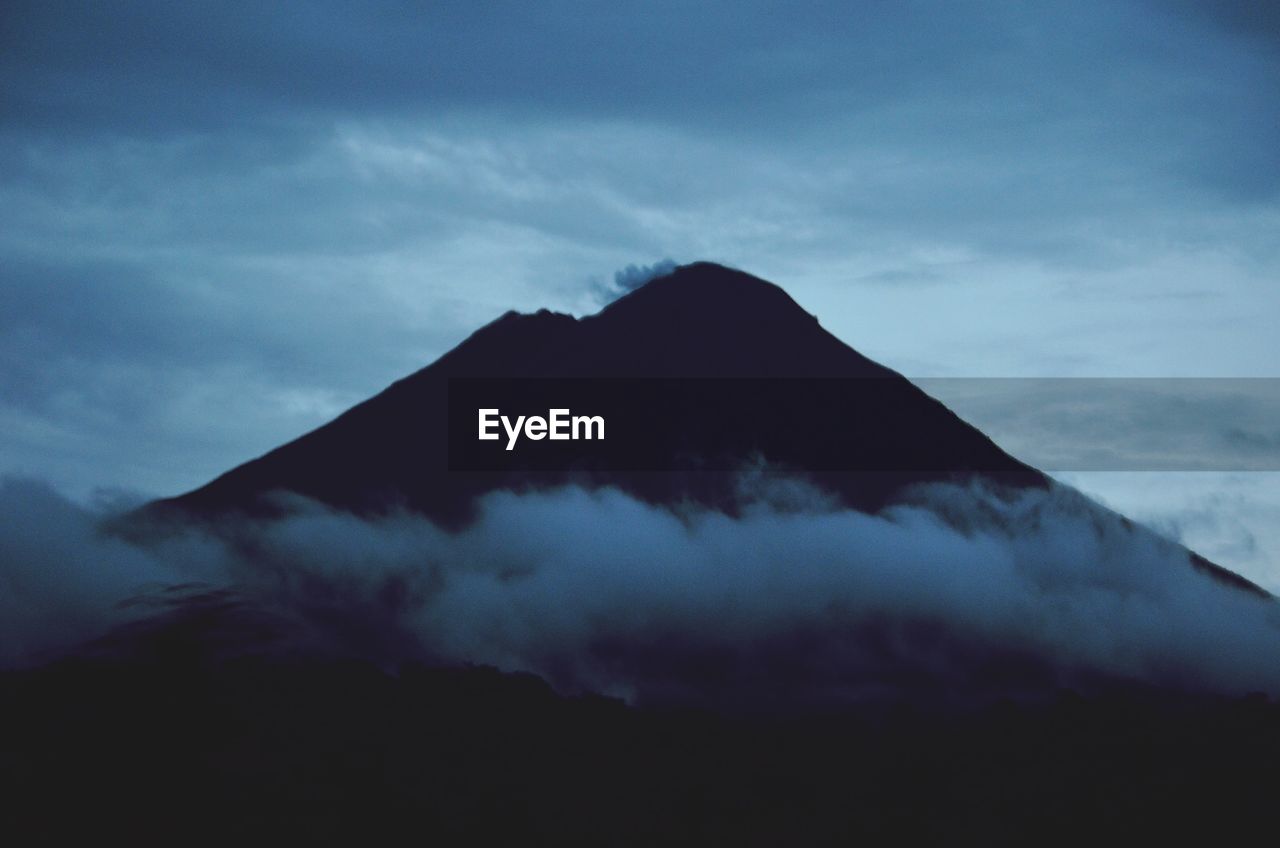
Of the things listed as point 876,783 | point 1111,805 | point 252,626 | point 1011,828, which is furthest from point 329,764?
point 1111,805

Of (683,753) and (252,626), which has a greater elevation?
(252,626)

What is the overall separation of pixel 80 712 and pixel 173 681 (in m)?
11.3

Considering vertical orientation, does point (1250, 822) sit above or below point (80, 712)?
below

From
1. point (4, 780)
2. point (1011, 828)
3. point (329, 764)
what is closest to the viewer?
point (4, 780)

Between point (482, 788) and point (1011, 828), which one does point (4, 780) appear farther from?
point (1011, 828)

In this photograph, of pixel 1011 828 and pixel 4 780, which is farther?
pixel 1011 828

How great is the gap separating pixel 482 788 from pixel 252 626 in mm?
38446

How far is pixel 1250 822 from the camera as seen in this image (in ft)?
649

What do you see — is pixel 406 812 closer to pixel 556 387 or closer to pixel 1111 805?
pixel 556 387

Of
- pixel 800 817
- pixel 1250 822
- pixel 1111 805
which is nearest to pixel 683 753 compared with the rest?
pixel 800 817

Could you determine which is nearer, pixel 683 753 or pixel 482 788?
pixel 482 788

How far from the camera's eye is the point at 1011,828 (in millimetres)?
192750

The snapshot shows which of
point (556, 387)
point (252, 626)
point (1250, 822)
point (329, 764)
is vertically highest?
point (556, 387)

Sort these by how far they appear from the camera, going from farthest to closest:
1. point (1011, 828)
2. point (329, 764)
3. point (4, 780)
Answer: point (1011, 828) < point (329, 764) < point (4, 780)
